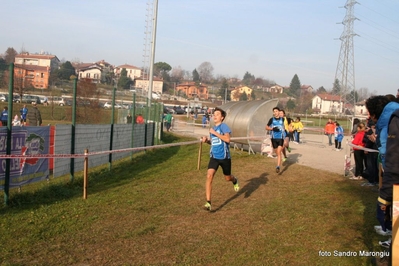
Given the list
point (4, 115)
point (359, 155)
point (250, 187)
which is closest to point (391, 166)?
point (250, 187)

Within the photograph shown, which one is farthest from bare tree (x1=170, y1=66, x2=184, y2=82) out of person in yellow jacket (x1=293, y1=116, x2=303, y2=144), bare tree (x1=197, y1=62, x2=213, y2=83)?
person in yellow jacket (x1=293, y1=116, x2=303, y2=144)

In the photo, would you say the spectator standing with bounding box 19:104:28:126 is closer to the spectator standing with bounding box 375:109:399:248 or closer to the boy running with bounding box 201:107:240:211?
the boy running with bounding box 201:107:240:211

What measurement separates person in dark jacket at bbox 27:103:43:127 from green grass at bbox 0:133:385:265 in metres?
1.51

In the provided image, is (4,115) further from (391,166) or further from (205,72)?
(205,72)

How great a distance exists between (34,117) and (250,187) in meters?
5.62

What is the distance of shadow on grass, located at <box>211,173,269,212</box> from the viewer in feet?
31.8

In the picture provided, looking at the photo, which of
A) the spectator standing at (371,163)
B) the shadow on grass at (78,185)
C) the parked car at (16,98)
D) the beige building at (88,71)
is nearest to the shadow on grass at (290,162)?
the spectator standing at (371,163)

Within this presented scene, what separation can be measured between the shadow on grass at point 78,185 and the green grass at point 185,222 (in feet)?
0.09

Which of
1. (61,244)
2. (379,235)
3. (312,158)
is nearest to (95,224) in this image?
(61,244)

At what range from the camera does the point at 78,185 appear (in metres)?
11.1

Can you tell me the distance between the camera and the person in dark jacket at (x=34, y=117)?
10.5 m

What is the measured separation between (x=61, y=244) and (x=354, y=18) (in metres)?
57.5

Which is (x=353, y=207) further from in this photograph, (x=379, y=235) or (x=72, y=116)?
(x=72, y=116)

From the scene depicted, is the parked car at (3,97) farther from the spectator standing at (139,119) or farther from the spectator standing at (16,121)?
the spectator standing at (139,119)
